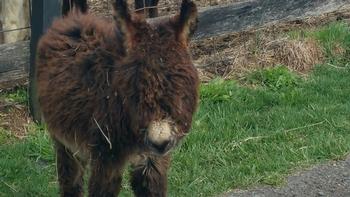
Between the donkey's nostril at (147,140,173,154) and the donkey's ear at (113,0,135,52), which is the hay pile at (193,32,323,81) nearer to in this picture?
the donkey's ear at (113,0,135,52)

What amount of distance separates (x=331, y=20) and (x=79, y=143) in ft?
18.6

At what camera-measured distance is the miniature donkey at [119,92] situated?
4.04 meters

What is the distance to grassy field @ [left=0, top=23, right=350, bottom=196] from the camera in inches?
233

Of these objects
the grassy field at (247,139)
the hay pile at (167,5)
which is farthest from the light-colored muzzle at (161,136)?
the hay pile at (167,5)

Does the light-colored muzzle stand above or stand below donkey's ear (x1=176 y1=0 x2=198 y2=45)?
below

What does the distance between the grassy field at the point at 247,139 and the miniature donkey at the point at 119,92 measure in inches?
44.6

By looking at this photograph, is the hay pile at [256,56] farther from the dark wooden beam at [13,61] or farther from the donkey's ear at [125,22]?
the donkey's ear at [125,22]

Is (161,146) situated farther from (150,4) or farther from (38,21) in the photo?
(150,4)

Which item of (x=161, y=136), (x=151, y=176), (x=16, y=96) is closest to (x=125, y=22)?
(x=161, y=136)

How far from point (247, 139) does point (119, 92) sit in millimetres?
2538

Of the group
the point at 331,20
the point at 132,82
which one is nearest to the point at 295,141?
the point at 132,82

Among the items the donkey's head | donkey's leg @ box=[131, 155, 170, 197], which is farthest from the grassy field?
the donkey's head

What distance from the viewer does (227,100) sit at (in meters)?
7.42

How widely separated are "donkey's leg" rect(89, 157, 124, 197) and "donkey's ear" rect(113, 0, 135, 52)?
2.53 ft
